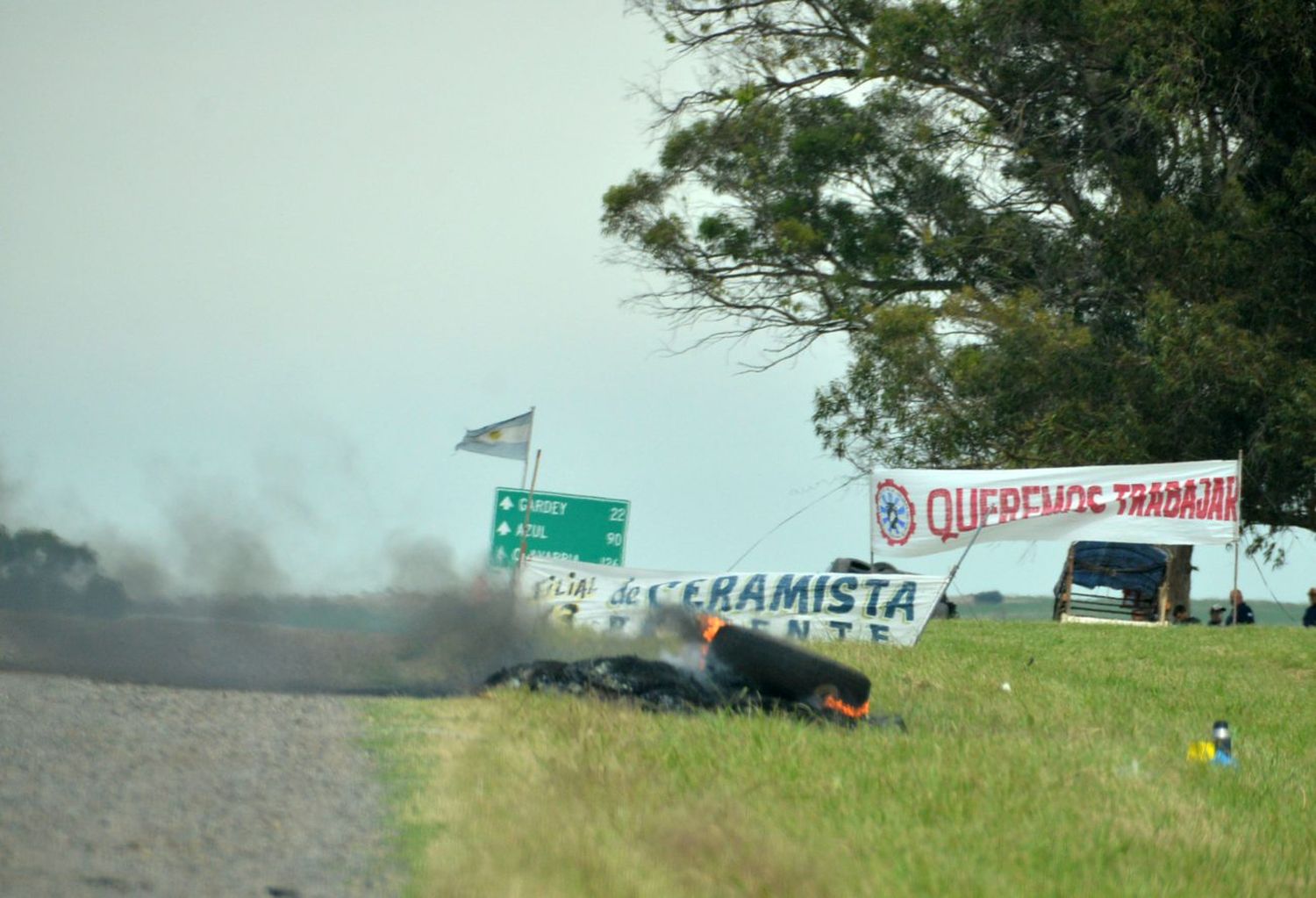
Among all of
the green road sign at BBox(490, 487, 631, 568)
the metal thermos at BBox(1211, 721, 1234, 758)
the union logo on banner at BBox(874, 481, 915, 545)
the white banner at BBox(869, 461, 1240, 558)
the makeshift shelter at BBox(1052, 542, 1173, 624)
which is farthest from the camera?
the makeshift shelter at BBox(1052, 542, 1173, 624)

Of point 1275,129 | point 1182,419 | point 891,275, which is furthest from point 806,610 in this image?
point 891,275

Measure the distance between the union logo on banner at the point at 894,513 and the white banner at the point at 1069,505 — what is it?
0.04 ft

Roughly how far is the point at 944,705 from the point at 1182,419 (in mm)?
15726

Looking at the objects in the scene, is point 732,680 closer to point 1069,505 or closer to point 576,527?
point 1069,505

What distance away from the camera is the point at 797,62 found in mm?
33625

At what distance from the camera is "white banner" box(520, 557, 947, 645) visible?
1591 centimetres

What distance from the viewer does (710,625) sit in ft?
35.7

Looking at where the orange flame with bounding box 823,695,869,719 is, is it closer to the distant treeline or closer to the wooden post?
the distant treeline

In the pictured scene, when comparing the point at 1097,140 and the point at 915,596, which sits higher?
the point at 1097,140

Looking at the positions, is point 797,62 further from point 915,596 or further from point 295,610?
point 295,610

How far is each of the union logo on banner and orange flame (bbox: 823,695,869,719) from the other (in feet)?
36.6

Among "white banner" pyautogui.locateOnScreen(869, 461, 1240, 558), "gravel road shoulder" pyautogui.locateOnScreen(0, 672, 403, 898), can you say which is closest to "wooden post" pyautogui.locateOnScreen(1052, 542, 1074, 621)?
"white banner" pyautogui.locateOnScreen(869, 461, 1240, 558)

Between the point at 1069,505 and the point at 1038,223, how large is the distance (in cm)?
1181

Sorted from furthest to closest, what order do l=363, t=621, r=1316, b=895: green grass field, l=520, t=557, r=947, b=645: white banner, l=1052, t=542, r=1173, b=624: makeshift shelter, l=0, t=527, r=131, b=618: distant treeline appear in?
l=1052, t=542, r=1173, b=624: makeshift shelter < l=520, t=557, r=947, b=645: white banner < l=0, t=527, r=131, b=618: distant treeline < l=363, t=621, r=1316, b=895: green grass field
